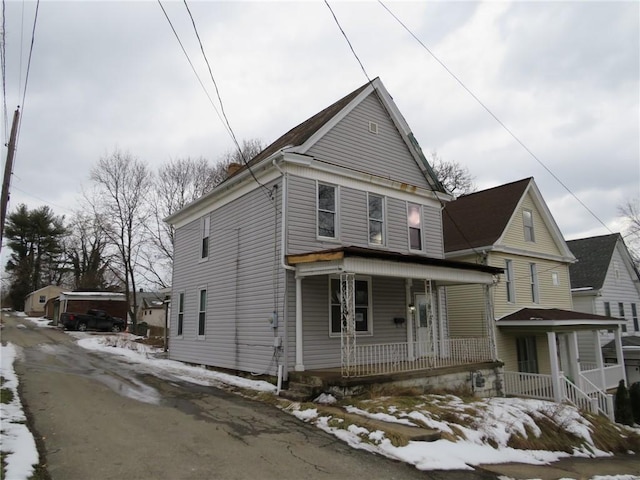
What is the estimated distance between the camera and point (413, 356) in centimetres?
1369

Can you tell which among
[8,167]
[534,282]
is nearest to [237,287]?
[8,167]

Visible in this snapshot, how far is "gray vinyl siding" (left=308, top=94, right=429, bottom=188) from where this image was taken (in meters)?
13.5

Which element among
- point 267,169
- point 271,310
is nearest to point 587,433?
point 271,310

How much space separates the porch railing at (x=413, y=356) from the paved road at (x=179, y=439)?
322 centimetres

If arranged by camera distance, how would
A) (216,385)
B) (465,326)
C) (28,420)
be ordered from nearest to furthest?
(28,420) → (216,385) → (465,326)

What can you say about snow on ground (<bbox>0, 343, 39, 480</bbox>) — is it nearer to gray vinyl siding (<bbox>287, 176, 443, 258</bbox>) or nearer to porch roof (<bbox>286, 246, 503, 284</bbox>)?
porch roof (<bbox>286, 246, 503, 284</bbox>)

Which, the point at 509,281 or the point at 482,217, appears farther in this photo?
the point at 482,217

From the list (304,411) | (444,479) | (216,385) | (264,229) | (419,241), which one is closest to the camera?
(444,479)

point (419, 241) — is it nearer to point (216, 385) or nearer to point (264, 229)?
point (264, 229)

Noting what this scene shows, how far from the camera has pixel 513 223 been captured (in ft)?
64.6

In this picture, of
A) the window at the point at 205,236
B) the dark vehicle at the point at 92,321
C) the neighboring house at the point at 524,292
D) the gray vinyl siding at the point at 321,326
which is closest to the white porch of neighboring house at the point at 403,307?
the gray vinyl siding at the point at 321,326

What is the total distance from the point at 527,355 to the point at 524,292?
2.73m

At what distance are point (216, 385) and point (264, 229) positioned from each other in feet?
14.1

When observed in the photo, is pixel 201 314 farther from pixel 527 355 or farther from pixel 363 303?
pixel 527 355
